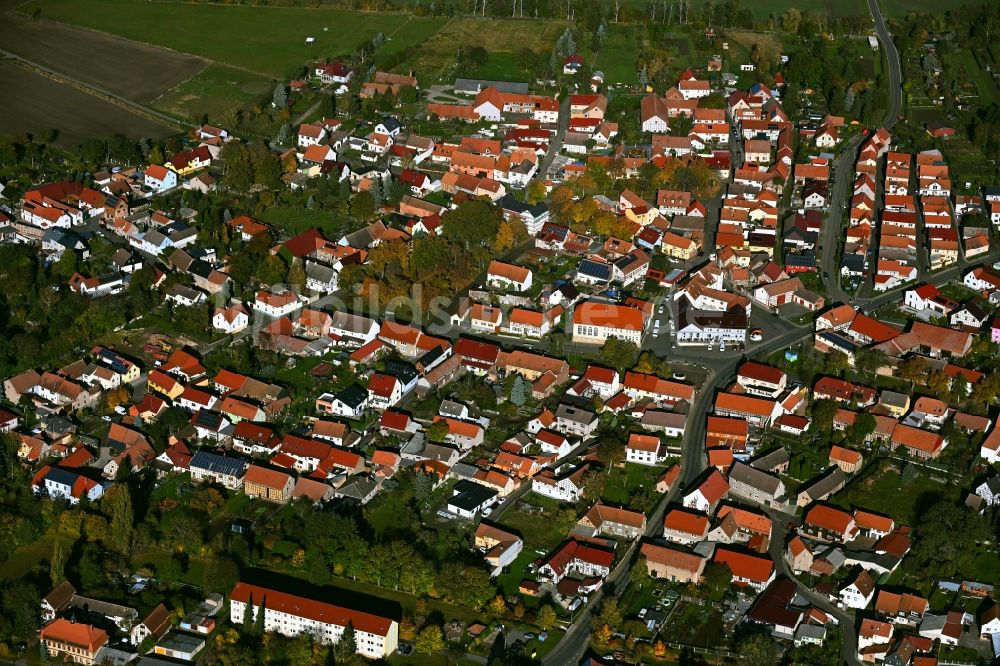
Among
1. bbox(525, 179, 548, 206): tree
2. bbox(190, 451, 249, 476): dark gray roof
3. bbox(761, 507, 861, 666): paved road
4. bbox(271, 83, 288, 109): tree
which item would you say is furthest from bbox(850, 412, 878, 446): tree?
bbox(271, 83, 288, 109): tree

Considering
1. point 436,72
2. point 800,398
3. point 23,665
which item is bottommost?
point 23,665

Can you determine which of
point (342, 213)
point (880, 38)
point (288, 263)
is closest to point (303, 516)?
point (288, 263)

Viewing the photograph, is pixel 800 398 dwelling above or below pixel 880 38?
below

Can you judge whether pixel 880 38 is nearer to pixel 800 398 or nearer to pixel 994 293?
pixel 994 293

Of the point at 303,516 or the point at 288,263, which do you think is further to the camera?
the point at 288,263

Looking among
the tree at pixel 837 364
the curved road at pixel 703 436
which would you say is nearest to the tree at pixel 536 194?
the curved road at pixel 703 436

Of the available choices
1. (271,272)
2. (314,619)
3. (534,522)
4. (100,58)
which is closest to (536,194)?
(271,272)
